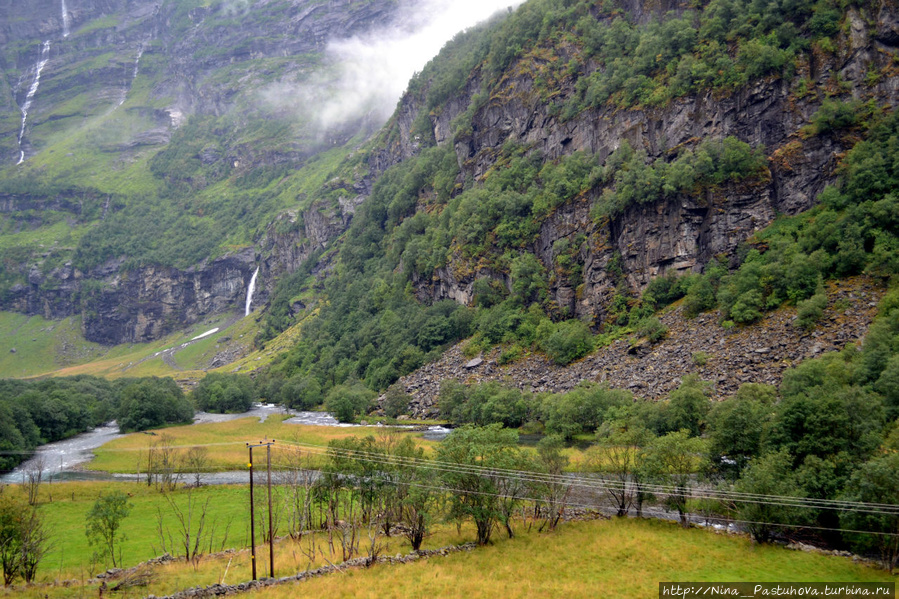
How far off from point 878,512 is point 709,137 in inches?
3664

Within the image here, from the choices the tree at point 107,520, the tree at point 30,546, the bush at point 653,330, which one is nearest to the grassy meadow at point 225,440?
the tree at point 107,520

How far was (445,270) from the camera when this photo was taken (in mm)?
154625

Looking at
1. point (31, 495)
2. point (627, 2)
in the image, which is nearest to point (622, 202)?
point (627, 2)

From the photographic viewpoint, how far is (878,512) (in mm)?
36938

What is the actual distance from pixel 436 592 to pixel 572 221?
10753 centimetres

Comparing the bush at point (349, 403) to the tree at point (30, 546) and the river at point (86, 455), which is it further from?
the tree at point (30, 546)

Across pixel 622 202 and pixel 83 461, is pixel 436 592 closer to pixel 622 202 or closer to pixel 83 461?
pixel 83 461

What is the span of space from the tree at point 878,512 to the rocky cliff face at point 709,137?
72725mm

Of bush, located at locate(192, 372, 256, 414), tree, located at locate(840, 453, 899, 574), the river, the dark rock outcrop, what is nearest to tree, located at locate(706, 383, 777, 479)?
tree, located at locate(840, 453, 899, 574)

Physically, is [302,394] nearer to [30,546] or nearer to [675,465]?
[30,546]

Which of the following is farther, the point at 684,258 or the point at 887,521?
the point at 684,258

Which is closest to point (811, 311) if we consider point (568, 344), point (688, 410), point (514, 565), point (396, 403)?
point (688, 410)

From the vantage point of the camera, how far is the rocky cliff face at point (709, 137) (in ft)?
317

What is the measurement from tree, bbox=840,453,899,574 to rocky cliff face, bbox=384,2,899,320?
7273cm
